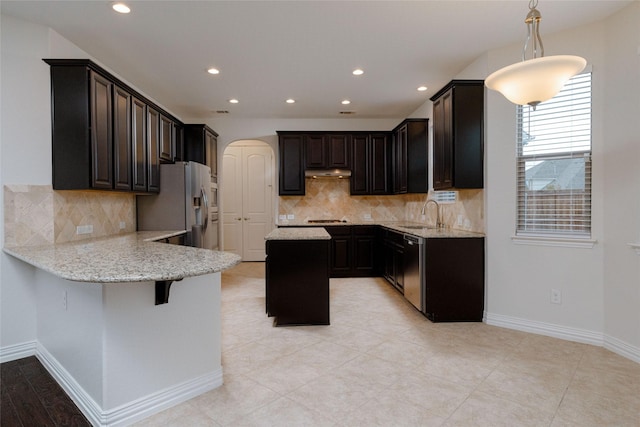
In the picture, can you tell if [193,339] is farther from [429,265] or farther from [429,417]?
[429,265]

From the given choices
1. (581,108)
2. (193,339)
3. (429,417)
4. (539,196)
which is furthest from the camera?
(539,196)

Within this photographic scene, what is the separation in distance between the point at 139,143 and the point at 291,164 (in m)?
2.53

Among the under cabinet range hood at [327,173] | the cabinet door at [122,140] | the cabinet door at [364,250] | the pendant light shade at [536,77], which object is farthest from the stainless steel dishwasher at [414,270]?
the cabinet door at [122,140]

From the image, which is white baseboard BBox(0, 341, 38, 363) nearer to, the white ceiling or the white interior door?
the white ceiling

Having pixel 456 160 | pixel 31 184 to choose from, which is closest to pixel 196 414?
pixel 31 184

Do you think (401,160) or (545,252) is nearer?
(545,252)

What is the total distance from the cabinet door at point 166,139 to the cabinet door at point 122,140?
840 mm

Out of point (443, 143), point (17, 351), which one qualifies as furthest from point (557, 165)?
point (17, 351)

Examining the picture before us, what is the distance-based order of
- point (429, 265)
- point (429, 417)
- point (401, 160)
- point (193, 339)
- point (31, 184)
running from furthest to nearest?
point (401, 160)
point (429, 265)
point (31, 184)
point (193, 339)
point (429, 417)

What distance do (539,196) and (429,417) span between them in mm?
2345

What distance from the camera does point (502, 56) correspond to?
328 centimetres

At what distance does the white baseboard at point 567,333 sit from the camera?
103 inches

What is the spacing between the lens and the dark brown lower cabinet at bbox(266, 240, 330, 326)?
330 centimetres

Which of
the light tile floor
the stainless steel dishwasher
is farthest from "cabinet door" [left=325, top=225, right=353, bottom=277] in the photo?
the light tile floor
